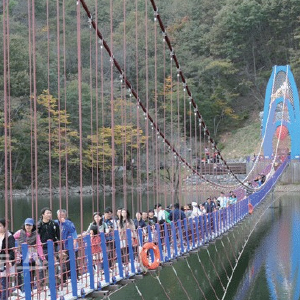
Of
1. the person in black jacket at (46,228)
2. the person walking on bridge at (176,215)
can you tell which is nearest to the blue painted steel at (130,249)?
the person in black jacket at (46,228)

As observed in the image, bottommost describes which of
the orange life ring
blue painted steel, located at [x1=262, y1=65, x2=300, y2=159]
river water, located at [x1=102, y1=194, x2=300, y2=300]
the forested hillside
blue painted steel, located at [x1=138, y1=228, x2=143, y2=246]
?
river water, located at [x1=102, y1=194, x2=300, y2=300]

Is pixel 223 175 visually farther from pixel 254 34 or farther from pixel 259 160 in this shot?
pixel 254 34

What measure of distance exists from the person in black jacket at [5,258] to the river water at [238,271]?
247 cm

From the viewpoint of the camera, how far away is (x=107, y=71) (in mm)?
37656

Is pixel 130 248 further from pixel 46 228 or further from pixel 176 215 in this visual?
pixel 176 215

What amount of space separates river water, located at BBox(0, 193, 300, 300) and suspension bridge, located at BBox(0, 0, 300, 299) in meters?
0.27

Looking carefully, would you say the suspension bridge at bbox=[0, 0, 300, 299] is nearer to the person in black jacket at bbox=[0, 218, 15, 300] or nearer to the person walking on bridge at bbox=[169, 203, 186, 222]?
the person in black jacket at bbox=[0, 218, 15, 300]

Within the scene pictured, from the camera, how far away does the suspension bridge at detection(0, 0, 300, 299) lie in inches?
265

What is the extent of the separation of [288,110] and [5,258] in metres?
30.2

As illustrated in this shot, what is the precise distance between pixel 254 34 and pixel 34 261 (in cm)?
3772

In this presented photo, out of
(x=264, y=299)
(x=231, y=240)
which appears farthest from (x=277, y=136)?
(x=264, y=299)

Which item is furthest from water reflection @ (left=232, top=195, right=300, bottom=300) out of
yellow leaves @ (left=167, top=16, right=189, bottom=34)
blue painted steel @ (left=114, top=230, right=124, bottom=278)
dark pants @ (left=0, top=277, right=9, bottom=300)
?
yellow leaves @ (left=167, top=16, right=189, bottom=34)

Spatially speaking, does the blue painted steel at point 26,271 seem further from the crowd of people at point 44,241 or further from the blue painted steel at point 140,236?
the blue painted steel at point 140,236

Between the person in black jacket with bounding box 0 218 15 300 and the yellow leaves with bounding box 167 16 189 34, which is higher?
the yellow leaves with bounding box 167 16 189 34
